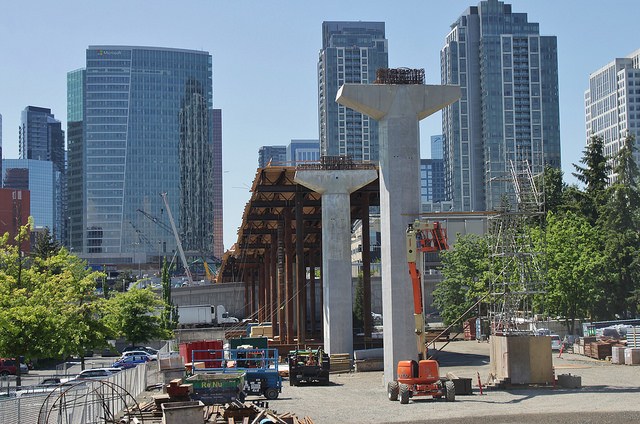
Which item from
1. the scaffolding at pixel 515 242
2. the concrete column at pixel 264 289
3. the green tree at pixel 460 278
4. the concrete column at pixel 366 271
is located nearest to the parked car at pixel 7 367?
the concrete column at pixel 366 271

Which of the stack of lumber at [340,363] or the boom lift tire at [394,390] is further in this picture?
the stack of lumber at [340,363]

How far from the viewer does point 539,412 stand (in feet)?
108

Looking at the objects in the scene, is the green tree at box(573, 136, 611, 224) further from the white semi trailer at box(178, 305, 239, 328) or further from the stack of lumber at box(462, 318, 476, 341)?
the white semi trailer at box(178, 305, 239, 328)

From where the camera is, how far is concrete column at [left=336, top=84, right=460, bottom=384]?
→ 44.4 meters

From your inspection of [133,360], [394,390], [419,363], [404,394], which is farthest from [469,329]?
[404,394]

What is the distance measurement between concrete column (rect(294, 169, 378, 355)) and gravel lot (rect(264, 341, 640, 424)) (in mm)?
12538

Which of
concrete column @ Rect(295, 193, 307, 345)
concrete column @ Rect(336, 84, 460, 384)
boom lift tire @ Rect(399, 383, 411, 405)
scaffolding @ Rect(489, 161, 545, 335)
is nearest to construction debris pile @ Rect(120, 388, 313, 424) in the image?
boom lift tire @ Rect(399, 383, 411, 405)

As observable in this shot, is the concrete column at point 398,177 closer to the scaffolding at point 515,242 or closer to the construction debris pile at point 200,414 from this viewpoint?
the scaffolding at point 515,242

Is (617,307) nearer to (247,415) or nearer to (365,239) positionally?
(365,239)

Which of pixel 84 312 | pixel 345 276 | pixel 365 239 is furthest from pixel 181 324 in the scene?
pixel 84 312

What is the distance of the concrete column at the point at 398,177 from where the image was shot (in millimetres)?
44438

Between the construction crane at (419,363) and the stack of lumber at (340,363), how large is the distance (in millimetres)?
18386

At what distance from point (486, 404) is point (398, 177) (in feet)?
40.8

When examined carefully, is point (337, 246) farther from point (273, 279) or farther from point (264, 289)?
point (264, 289)
